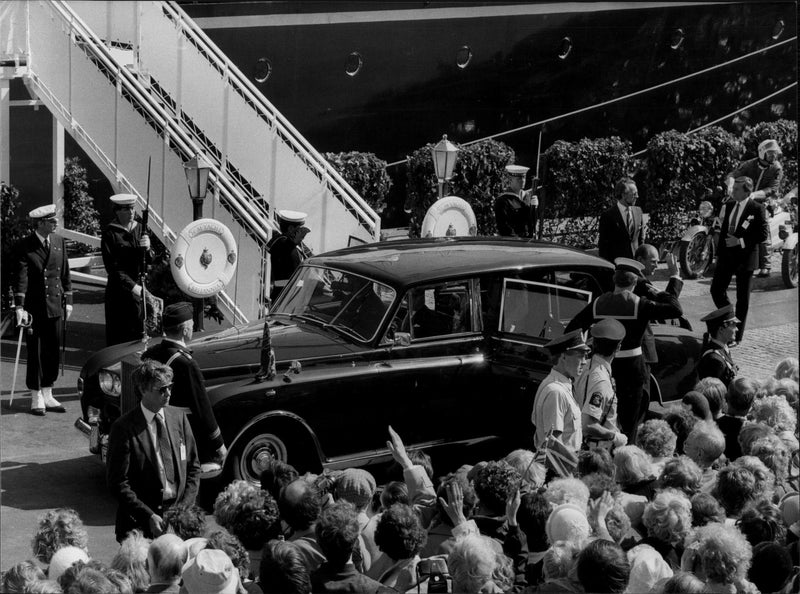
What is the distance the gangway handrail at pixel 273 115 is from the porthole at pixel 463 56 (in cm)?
475

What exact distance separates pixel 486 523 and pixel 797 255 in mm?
11295

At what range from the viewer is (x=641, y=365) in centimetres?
872

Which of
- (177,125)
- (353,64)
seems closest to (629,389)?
(177,125)

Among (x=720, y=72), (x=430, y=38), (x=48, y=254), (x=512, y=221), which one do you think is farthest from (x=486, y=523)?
(x=720, y=72)

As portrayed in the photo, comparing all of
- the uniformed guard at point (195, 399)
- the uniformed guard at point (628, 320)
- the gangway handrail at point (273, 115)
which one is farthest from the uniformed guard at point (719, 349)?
the gangway handrail at point (273, 115)

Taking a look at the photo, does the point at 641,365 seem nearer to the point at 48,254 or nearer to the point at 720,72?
the point at 48,254

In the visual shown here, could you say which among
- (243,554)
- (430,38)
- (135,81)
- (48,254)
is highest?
(430,38)

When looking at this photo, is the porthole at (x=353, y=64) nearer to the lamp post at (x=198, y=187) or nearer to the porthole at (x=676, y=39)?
the lamp post at (x=198, y=187)

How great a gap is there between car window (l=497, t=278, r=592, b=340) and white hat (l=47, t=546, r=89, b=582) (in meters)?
4.45

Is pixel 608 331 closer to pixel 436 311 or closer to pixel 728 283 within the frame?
pixel 436 311

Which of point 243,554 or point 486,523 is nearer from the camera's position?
point 243,554

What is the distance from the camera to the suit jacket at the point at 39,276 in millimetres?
10266

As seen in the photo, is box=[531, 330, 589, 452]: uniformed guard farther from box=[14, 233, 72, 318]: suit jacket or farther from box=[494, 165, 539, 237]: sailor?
box=[494, 165, 539, 237]: sailor

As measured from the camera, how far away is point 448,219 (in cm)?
1366
